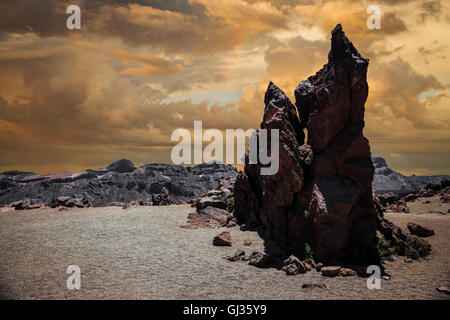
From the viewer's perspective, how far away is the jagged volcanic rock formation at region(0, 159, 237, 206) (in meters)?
74.8

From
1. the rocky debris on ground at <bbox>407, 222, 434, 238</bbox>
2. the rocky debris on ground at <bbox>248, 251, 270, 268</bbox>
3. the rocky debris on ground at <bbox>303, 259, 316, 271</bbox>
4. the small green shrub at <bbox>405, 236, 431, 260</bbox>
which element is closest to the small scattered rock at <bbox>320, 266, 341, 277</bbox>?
the rocky debris on ground at <bbox>303, 259, 316, 271</bbox>

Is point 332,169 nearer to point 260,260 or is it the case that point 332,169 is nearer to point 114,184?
point 260,260

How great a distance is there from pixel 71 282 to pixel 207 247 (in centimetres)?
674

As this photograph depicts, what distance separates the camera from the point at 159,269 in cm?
1344

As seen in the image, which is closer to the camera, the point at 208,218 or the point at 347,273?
the point at 347,273

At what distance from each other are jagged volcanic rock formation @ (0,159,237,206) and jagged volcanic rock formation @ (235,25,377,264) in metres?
55.7

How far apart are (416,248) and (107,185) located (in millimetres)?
74929

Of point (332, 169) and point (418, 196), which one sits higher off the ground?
point (332, 169)

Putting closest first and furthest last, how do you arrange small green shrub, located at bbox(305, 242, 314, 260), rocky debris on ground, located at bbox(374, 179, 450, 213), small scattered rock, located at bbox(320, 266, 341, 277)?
small scattered rock, located at bbox(320, 266, 341, 277)
small green shrub, located at bbox(305, 242, 314, 260)
rocky debris on ground, located at bbox(374, 179, 450, 213)

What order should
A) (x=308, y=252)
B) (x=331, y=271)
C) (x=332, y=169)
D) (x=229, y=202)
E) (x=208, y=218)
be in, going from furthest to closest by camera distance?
1. (x=229, y=202)
2. (x=208, y=218)
3. (x=332, y=169)
4. (x=308, y=252)
5. (x=331, y=271)
